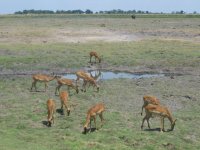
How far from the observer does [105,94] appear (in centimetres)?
2289

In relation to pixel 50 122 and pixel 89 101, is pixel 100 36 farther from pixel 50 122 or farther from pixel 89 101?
pixel 50 122

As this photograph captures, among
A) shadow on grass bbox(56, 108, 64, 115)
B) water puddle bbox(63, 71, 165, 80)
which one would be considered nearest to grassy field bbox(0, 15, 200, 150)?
shadow on grass bbox(56, 108, 64, 115)

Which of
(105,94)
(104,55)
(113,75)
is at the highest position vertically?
(104,55)

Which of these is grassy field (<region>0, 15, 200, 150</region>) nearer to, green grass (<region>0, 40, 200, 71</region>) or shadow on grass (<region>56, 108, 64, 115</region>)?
green grass (<region>0, 40, 200, 71</region>)

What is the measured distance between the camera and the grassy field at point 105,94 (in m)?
15.4

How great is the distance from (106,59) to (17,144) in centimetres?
1989

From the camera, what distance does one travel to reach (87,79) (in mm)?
23750

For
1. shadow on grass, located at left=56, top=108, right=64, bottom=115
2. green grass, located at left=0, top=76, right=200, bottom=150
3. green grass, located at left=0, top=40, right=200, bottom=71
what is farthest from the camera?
green grass, located at left=0, top=40, right=200, bottom=71

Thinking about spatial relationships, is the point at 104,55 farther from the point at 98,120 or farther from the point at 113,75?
the point at 98,120

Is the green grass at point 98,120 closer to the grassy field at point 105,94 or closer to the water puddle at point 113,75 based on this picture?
the grassy field at point 105,94

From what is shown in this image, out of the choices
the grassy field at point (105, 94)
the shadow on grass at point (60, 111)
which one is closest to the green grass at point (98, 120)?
the grassy field at point (105, 94)

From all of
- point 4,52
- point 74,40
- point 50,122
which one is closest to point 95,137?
point 50,122

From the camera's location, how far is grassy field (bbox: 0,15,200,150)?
605 inches

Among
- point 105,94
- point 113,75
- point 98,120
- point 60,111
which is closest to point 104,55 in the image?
point 113,75
